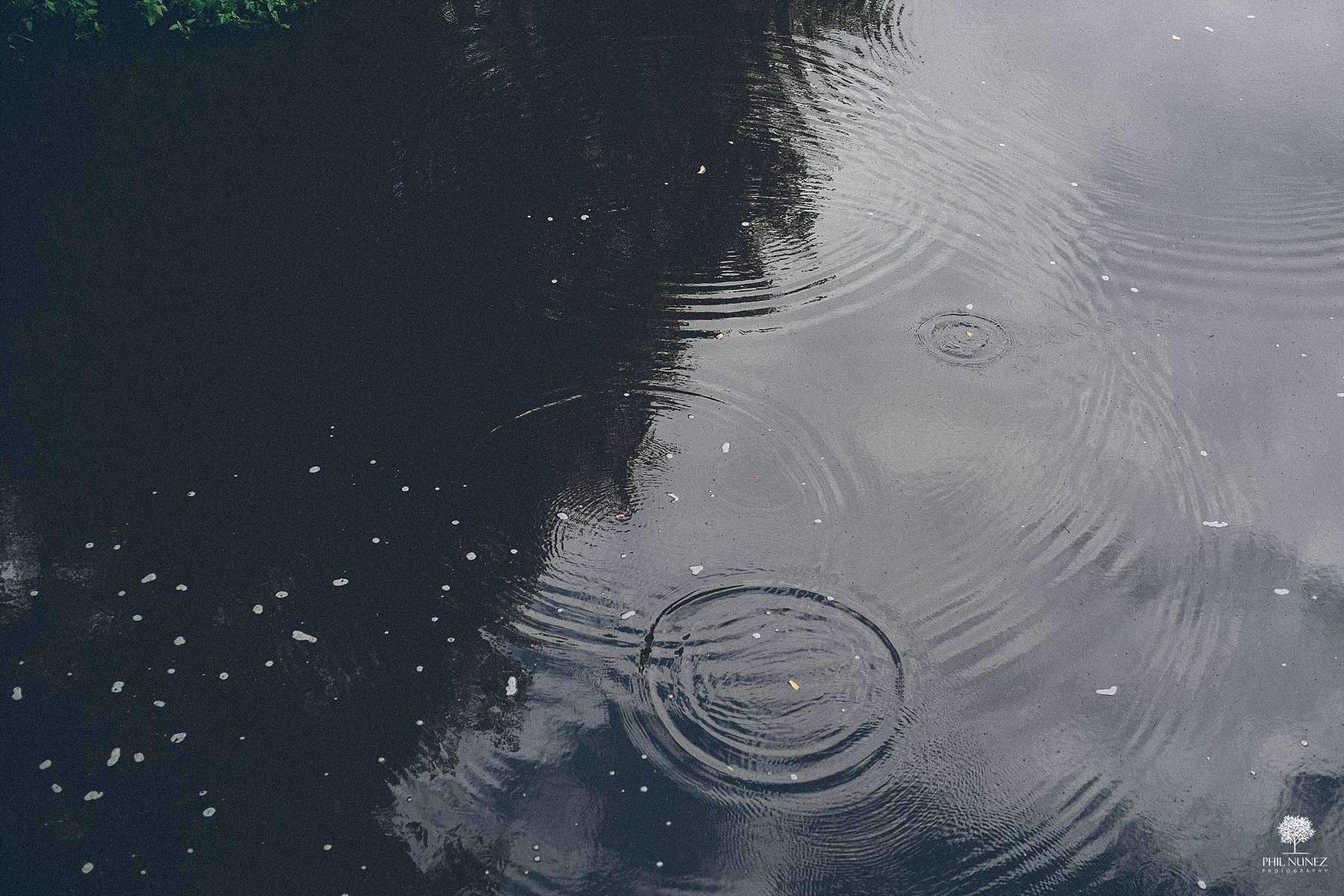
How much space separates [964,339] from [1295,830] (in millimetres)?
3048

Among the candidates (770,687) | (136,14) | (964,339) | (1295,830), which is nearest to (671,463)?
(770,687)

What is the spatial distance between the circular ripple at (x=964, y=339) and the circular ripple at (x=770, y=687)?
192 centimetres

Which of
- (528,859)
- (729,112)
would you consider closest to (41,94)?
(729,112)

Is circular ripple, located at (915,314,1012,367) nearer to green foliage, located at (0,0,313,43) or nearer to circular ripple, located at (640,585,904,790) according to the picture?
circular ripple, located at (640,585,904,790)

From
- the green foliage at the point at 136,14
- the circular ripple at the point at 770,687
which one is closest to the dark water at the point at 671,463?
the circular ripple at the point at 770,687

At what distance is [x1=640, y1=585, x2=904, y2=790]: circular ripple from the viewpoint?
469 cm

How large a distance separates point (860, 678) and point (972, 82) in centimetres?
524

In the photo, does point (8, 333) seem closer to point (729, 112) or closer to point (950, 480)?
point (729, 112)

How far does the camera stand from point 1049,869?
439 cm

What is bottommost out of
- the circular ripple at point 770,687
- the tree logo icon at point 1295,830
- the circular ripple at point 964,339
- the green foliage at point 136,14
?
the tree logo icon at point 1295,830

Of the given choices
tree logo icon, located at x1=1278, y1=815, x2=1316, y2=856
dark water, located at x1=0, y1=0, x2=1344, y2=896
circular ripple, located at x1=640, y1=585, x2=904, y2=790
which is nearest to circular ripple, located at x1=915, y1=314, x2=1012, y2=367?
dark water, located at x1=0, y1=0, x2=1344, y2=896

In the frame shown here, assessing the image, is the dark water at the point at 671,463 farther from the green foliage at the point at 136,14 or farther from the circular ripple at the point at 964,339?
the green foliage at the point at 136,14

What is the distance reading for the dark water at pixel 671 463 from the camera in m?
4.55

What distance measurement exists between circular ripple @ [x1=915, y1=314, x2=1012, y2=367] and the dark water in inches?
1.0
